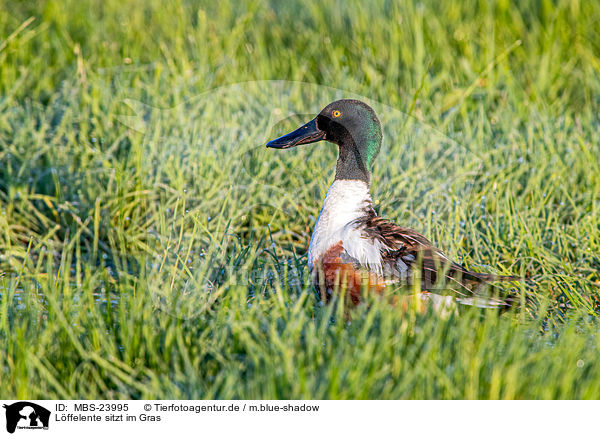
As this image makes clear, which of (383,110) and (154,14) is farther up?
(154,14)

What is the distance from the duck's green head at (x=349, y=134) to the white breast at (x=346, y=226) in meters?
0.06

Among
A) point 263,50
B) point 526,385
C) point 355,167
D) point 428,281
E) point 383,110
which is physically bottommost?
point 526,385

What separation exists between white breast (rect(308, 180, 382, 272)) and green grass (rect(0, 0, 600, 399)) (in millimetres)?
179

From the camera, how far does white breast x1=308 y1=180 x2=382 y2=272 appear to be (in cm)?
273

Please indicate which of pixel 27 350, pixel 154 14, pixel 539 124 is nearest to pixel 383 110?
pixel 539 124

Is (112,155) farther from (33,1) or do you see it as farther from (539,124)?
(33,1)

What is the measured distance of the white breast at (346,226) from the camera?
2.73 metres

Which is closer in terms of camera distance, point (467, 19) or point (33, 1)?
point (467, 19)

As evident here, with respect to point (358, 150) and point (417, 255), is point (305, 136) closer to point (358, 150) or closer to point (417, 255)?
point (358, 150)

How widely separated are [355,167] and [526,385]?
1.00 m

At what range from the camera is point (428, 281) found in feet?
8.73

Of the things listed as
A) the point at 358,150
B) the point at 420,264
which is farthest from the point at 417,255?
the point at 358,150
